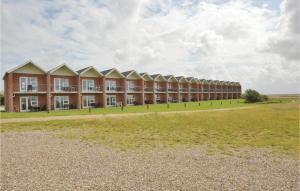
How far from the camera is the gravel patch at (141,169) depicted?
687 cm

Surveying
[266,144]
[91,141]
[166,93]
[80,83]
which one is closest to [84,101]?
[80,83]

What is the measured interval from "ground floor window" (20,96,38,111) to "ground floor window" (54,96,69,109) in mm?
3328

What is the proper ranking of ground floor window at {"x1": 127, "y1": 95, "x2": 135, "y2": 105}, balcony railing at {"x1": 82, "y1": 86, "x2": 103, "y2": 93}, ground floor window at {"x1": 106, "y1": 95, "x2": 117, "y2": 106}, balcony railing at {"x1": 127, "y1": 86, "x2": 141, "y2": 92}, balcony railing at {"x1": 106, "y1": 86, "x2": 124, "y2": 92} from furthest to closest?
balcony railing at {"x1": 127, "y1": 86, "x2": 141, "y2": 92}, ground floor window at {"x1": 127, "y1": 95, "x2": 135, "y2": 105}, ground floor window at {"x1": 106, "y1": 95, "x2": 117, "y2": 106}, balcony railing at {"x1": 106, "y1": 86, "x2": 124, "y2": 92}, balcony railing at {"x1": 82, "y1": 86, "x2": 103, "y2": 93}

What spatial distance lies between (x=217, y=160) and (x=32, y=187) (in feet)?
20.6

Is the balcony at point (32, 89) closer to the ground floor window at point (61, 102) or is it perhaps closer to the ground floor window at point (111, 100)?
the ground floor window at point (61, 102)

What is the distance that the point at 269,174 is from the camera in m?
7.80

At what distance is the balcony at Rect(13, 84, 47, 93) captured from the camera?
3659 cm

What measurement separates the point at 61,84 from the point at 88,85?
17.1 feet

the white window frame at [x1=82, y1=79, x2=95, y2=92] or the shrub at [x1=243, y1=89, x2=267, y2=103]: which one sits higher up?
the white window frame at [x1=82, y1=79, x2=95, y2=92]

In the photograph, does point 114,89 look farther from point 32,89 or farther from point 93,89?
point 32,89

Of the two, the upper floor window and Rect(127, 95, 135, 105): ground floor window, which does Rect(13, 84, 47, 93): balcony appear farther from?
Rect(127, 95, 135, 105): ground floor window

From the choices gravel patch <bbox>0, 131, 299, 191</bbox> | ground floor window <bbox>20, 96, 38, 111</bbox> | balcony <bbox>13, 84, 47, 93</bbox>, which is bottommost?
gravel patch <bbox>0, 131, 299, 191</bbox>

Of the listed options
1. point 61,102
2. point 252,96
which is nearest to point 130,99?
point 61,102

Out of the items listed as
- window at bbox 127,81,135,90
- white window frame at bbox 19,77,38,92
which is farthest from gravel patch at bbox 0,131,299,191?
window at bbox 127,81,135,90
